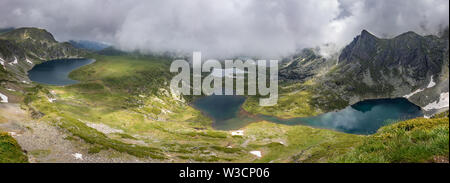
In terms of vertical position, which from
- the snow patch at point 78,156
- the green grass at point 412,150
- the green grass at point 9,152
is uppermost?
the green grass at point 412,150

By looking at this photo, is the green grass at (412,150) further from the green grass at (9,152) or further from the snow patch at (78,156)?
the snow patch at (78,156)

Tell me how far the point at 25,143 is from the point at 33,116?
7789cm

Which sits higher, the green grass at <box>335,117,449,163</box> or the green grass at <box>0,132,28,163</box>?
the green grass at <box>335,117,449,163</box>

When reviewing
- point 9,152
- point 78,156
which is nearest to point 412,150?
point 9,152

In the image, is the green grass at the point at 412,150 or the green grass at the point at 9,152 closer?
the green grass at the point at 412,150

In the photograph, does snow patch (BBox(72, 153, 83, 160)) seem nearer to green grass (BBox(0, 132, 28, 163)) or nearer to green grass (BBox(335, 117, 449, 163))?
green grass (BBox(0, 132, 28, 163))

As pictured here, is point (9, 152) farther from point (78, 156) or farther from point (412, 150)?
point (412, 150)

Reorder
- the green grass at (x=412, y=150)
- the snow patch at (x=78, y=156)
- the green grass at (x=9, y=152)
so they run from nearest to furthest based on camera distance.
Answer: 1. the green grass at (x=412, y=150)
2. the green grass at (x=9, y=152)
3. the snow patch at (x=78, y=156)

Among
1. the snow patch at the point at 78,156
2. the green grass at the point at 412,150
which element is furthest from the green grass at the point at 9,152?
the green grass at the point at 412,150

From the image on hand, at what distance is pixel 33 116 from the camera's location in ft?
368

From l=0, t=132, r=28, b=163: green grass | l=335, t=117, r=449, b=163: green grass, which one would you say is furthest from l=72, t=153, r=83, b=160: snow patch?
l=335, t=117, r=449, b=163: green grass

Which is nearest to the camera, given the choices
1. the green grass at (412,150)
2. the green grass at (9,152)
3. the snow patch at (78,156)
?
the green grass at (412,150)
